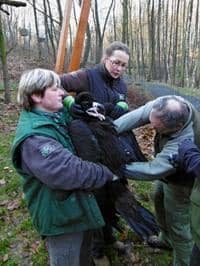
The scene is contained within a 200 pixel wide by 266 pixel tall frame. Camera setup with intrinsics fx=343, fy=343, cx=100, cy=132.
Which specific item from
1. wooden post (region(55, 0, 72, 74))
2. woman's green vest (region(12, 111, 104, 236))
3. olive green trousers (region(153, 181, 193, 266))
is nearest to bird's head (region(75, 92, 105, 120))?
woman's green vest (region(12, 111, 104, 236))

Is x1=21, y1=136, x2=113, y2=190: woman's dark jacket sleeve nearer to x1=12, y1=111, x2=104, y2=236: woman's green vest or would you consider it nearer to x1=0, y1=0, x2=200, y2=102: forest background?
x1=12, y1=111, x2=104, y2=236: woman's green vest

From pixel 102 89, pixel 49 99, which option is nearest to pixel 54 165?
pixel 49 99

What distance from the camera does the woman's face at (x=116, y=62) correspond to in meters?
3.22

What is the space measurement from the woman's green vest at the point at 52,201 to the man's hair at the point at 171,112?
0.72m

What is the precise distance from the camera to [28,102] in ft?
7.07

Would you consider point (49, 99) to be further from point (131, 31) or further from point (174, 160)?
point (131, 31)

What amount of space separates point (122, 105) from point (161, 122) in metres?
0.64

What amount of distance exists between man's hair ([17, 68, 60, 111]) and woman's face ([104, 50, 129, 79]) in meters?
1.17

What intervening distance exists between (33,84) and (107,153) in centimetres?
70

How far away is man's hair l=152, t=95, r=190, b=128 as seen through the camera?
2.50 metres

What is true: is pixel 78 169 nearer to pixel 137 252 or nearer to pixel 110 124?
pixel 110 124

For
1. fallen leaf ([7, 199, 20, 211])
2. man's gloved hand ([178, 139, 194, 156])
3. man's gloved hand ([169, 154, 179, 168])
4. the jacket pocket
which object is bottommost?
fallen leaf ([7, 199, 20, 211])

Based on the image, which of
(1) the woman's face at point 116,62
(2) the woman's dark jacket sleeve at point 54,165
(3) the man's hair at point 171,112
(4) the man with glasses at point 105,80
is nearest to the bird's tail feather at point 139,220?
(2) the woman's dark jacket sleeve at point 54,165

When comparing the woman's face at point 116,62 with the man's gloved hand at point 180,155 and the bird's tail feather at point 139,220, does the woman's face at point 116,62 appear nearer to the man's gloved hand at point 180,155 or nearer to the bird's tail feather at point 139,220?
the man's gloved hand at point 180,155
